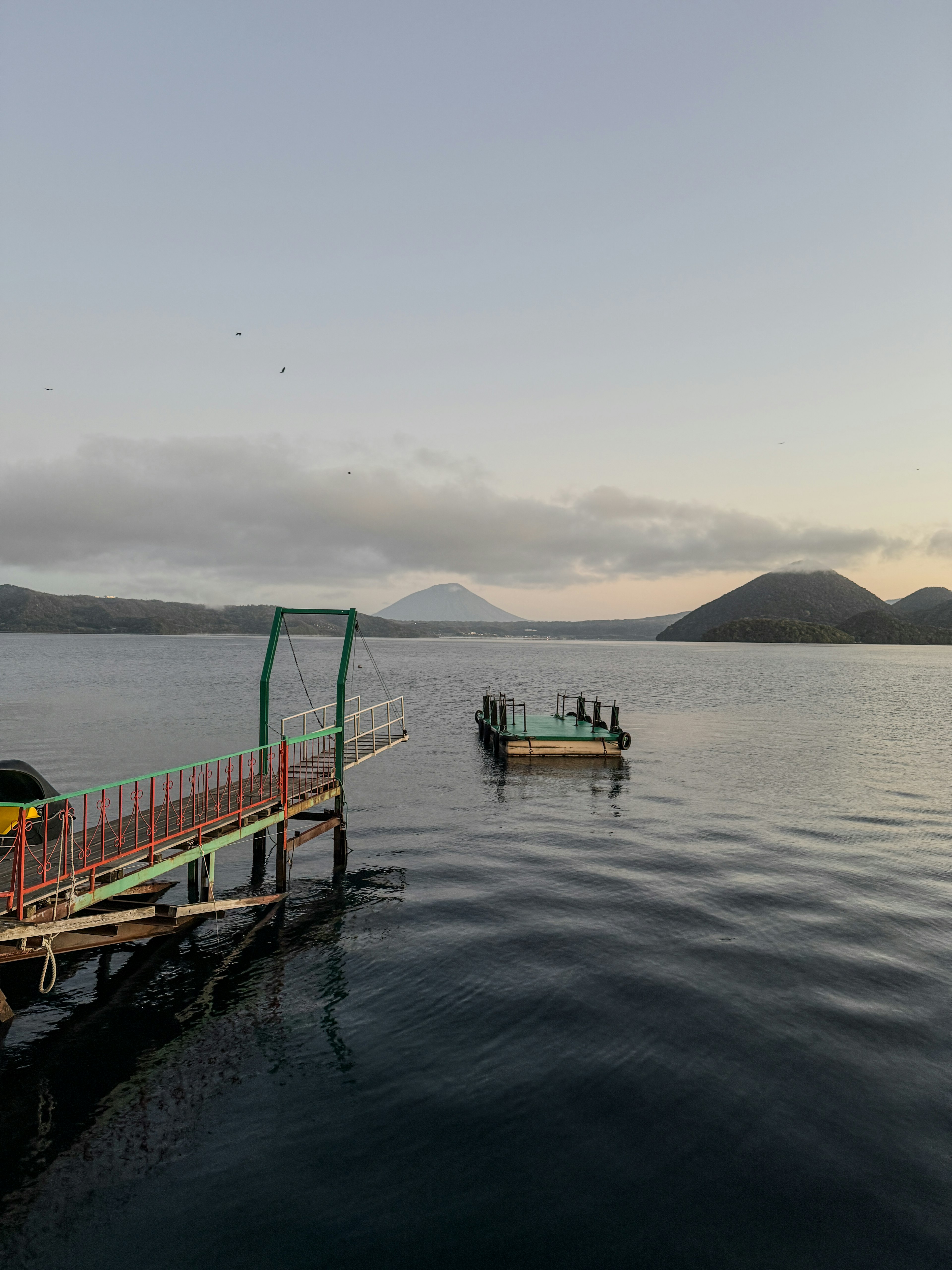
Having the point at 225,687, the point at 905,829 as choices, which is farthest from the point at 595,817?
the point at 225,687

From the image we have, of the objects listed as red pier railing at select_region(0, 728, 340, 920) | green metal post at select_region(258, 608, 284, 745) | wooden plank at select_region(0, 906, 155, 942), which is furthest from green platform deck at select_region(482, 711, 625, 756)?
wooden plank at select_region(0, 906, 155, 942)

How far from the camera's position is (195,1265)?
8102 mm

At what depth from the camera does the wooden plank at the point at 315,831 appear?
851 inches

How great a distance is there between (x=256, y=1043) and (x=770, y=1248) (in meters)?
8.64

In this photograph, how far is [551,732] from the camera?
48.3m

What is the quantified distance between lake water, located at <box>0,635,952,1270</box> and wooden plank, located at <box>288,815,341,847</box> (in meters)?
1.48

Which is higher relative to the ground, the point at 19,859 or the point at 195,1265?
the point at 19,859

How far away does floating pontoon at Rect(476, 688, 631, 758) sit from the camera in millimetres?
43969

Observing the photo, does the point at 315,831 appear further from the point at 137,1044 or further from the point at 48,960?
the point at 137,1044

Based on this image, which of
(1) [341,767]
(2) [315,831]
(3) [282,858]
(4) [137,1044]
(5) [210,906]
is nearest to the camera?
(4) [137,1044]

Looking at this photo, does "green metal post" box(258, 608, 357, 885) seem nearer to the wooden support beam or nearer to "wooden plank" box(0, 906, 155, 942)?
the wooden support beam

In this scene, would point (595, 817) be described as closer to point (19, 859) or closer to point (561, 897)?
point (561, 897)

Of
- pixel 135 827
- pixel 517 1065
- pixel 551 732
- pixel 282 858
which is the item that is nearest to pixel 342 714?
pixel 282 858

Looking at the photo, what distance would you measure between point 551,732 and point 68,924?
37.8 meters
